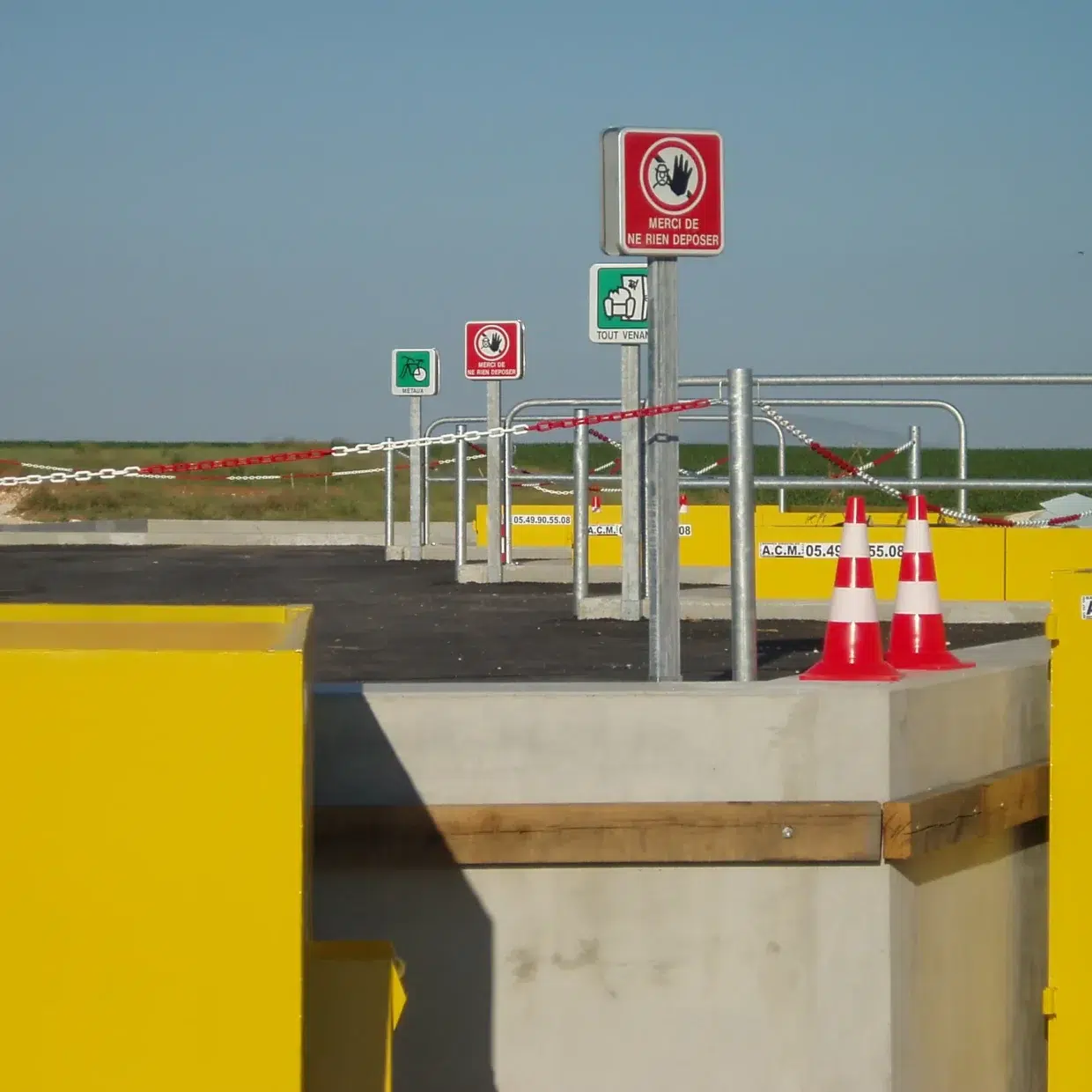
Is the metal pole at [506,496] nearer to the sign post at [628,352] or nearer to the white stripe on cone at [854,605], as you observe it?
the sign post at [628,352]

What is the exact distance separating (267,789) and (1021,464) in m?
113

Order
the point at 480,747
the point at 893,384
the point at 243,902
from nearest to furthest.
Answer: the point at 243,902 < the point at 480,747 < the point at 893,384

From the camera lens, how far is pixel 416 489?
776 inches

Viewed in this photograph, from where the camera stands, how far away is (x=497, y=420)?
16484 millimetres

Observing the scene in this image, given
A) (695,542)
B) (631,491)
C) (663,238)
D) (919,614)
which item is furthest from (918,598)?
(695,542)

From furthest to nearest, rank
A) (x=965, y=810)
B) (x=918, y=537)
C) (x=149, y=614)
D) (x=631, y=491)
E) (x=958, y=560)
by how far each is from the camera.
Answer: (x=958, y=560) < (x=631, y=491) < (x=918, y=537) < (x=965, y=810) < (x=149, y=614)

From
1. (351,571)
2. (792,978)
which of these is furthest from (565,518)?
(792,978)

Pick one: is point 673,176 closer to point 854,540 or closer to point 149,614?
point 854,540

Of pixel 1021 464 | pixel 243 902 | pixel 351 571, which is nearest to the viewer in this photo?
pixel 243 902

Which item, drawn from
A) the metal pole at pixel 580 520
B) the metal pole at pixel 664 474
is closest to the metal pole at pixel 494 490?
the metal pole at pixel 580 520

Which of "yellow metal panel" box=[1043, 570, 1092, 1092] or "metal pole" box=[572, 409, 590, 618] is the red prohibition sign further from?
"metal pole" box=[572, 409, 590, 618]

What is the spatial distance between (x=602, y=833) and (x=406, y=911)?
1.70 ft

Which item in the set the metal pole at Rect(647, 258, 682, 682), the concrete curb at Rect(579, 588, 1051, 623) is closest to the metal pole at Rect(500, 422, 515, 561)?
the concrete curb at Rect(579, 588, 1051, 623)

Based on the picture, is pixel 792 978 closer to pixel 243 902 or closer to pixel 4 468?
pixel 243 902
